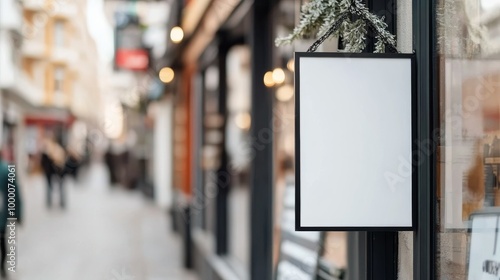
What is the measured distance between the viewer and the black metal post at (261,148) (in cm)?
689

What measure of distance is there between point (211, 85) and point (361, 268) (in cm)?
823

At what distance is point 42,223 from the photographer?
52.4 ft

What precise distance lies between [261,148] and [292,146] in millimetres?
402

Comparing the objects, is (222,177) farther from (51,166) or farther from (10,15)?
(51,166)

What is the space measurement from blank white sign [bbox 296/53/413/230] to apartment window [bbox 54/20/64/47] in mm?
17807

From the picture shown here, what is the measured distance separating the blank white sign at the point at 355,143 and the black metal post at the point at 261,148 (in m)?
3.63

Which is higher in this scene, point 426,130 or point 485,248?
point 426,130

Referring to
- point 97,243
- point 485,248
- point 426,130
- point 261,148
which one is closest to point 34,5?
point 97,243

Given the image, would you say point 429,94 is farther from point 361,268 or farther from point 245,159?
point 245,159

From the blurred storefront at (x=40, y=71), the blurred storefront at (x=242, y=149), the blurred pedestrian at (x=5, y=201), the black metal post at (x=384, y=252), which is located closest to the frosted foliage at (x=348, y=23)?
the black metal post at (x=384, y=252)

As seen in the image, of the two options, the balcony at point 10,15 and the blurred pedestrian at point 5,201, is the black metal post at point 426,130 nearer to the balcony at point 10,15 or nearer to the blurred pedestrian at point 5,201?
the blurred pedestrian at point 5,201

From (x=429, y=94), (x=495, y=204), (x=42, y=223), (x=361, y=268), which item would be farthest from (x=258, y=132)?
(x=42, y=223)

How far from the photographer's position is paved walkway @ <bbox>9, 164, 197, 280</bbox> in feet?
34.2

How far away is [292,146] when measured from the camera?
671 centimetres
